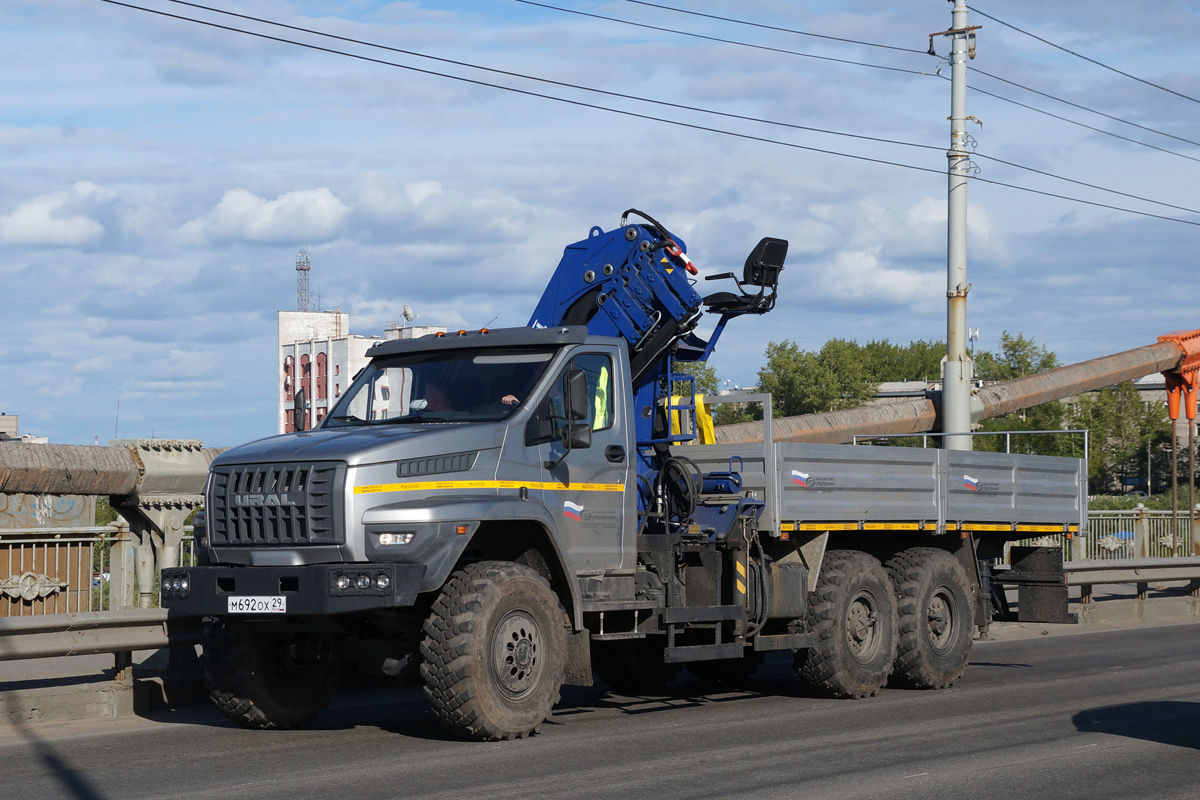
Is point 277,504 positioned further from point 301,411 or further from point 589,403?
point 589,403

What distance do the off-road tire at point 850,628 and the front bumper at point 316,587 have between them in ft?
14.4

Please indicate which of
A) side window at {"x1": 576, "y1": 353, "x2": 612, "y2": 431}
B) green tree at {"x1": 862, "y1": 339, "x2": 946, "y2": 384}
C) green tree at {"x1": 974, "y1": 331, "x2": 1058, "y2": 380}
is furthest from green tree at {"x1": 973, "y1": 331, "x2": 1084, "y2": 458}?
side window at {"x1": 576, "y1": 353, "x2": 612, "y2": 431}

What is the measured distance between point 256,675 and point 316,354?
104973mm

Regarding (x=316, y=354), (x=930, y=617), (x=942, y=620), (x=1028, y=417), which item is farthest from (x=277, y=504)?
(x=316, y=354)

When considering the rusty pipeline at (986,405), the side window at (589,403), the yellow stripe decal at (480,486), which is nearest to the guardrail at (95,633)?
the yellow stripe decal at (480,486)

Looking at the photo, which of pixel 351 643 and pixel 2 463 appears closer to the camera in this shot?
pixel 351 643

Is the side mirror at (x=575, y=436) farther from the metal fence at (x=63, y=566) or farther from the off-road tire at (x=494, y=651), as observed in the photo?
the metal fence at (x=63, y=566)

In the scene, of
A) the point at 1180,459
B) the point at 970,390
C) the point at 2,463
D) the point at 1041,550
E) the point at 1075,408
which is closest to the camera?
the point at 2,463

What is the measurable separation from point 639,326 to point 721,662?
11.5 feet

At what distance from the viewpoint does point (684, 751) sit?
28.6 ft

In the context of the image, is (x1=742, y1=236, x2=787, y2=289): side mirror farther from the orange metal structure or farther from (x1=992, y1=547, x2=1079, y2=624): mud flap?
the orange metal structure

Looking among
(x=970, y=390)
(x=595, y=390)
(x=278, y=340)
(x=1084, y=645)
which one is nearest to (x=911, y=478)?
(x=595, y=390)

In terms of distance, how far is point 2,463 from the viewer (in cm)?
1141

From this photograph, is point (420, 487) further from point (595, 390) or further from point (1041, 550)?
point (1041, 550)
